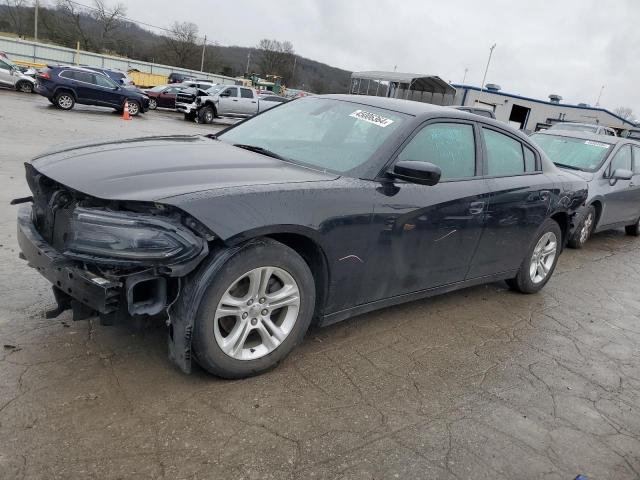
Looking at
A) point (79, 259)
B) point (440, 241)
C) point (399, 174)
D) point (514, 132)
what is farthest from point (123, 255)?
point (514, 132)

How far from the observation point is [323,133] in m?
3.79

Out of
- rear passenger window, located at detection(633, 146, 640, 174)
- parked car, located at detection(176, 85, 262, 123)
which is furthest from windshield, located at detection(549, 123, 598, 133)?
parked car, located at detection(176, 85, 262, 123)

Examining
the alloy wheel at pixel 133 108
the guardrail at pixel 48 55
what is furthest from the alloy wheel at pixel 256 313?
the guardrail at pixel 48 55

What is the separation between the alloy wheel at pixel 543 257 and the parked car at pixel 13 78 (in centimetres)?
2634

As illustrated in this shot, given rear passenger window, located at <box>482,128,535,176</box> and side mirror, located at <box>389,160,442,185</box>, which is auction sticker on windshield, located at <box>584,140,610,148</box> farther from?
side mirror, located at <box>389,160,442,185</box>

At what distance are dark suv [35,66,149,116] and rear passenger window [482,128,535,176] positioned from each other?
19116 millimetres

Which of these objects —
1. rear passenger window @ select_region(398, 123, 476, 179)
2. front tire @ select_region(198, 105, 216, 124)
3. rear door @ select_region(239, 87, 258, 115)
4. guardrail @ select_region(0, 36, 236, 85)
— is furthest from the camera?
guardrail @ select_region(0, 36, 236, 85)

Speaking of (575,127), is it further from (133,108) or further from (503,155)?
(133,108)

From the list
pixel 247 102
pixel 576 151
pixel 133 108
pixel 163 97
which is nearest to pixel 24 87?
pixel 163 97

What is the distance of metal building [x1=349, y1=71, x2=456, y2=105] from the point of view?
32.2 meters

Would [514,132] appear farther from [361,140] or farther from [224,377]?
[224,377]

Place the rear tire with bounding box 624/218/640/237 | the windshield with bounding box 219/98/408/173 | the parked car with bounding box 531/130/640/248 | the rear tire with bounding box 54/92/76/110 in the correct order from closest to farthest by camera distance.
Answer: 1. the windshield with bounding box 219/98/408/173
2. the parked car with bounding box 531/130/640/248
3. the rear tire with bounding box 624/218/640/237
4. the rear tire with bounding box 54/92/76/110

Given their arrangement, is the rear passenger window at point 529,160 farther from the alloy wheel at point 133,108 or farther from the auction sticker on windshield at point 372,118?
the alloy wheel at point 133,108

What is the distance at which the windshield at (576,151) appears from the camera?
7.85m
